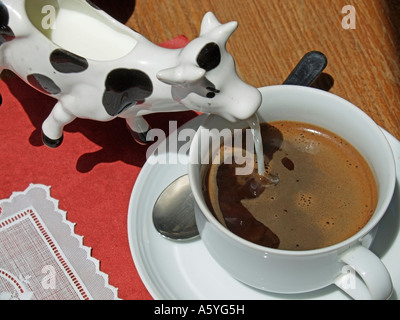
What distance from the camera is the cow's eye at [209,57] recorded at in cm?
71

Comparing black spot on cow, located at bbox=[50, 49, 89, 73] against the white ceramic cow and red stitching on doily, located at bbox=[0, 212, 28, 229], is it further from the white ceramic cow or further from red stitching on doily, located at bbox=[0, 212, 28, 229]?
red stitching on doily, located at bbox=[0, 212, 28, 229]

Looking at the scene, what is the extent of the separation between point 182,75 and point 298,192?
0.26 m

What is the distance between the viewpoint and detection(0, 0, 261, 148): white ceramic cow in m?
0.73

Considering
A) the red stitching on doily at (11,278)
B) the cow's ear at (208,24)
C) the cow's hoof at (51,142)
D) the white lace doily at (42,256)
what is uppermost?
the cow's ear at (208,24)

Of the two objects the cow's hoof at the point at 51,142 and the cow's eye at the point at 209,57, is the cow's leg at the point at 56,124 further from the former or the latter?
the cow's eye at the point at 209,57

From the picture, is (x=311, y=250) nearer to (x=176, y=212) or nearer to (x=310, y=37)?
(x=176, y=212)

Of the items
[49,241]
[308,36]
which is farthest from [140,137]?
[308,36]

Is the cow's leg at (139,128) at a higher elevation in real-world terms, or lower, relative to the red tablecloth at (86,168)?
higher

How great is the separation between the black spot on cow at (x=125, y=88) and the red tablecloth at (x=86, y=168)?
0.53 feet

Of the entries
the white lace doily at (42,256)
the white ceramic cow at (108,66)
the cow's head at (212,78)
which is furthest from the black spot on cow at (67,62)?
the white lace doily at (42,256)

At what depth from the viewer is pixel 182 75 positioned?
703 millimetres

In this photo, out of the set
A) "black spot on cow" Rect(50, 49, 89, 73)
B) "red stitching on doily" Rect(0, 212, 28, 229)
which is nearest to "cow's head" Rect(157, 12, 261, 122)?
"black spot on cow" Rect(50, 49, 89, 73)

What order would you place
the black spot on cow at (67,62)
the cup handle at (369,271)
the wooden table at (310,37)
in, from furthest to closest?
the wooden table at (310,37) < the black spot on cow at (67,62) < the cup handle at (369,271)

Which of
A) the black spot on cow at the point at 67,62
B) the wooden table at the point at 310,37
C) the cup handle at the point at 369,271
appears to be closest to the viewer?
the cup handle at the point at 369,271
